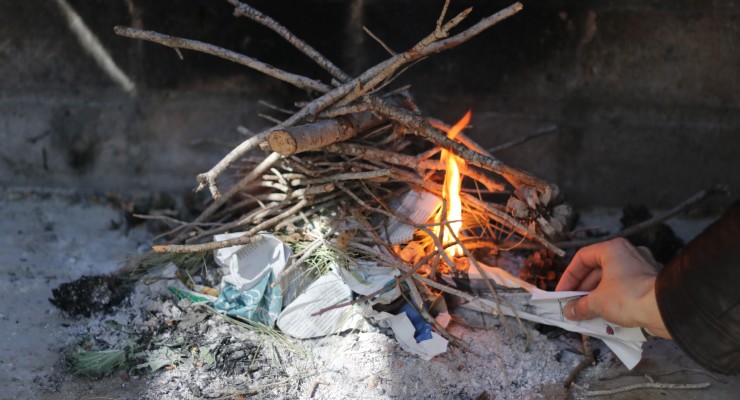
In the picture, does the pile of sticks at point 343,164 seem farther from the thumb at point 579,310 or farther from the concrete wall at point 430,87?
the concrete wall at point 430,87

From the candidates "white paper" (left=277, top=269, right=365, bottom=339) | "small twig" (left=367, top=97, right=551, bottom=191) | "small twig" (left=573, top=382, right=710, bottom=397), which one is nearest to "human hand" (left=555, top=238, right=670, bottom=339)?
"small twig" (left=573, top=382, right=710, bottom=397)

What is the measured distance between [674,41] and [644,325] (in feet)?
7.22

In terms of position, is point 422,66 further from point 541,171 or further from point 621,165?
point 621,165

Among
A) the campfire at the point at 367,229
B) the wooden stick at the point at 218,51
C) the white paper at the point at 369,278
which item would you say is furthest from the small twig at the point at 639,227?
the wooden stick at the point at 218,51

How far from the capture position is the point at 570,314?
9.52 ft

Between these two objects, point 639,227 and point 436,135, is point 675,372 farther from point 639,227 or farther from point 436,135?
point 436,135

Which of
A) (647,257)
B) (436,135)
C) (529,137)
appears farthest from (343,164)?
(647,257)

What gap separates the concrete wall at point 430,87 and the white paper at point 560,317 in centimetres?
122

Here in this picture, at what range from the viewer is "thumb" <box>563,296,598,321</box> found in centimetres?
274

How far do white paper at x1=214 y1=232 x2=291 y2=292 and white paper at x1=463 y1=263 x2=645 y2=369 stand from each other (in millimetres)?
851

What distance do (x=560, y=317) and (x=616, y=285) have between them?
0.51 meters

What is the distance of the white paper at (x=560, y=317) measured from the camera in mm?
2898

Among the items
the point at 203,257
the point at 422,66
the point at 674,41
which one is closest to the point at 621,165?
the point at 674,41

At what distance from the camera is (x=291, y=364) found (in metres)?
2.94
